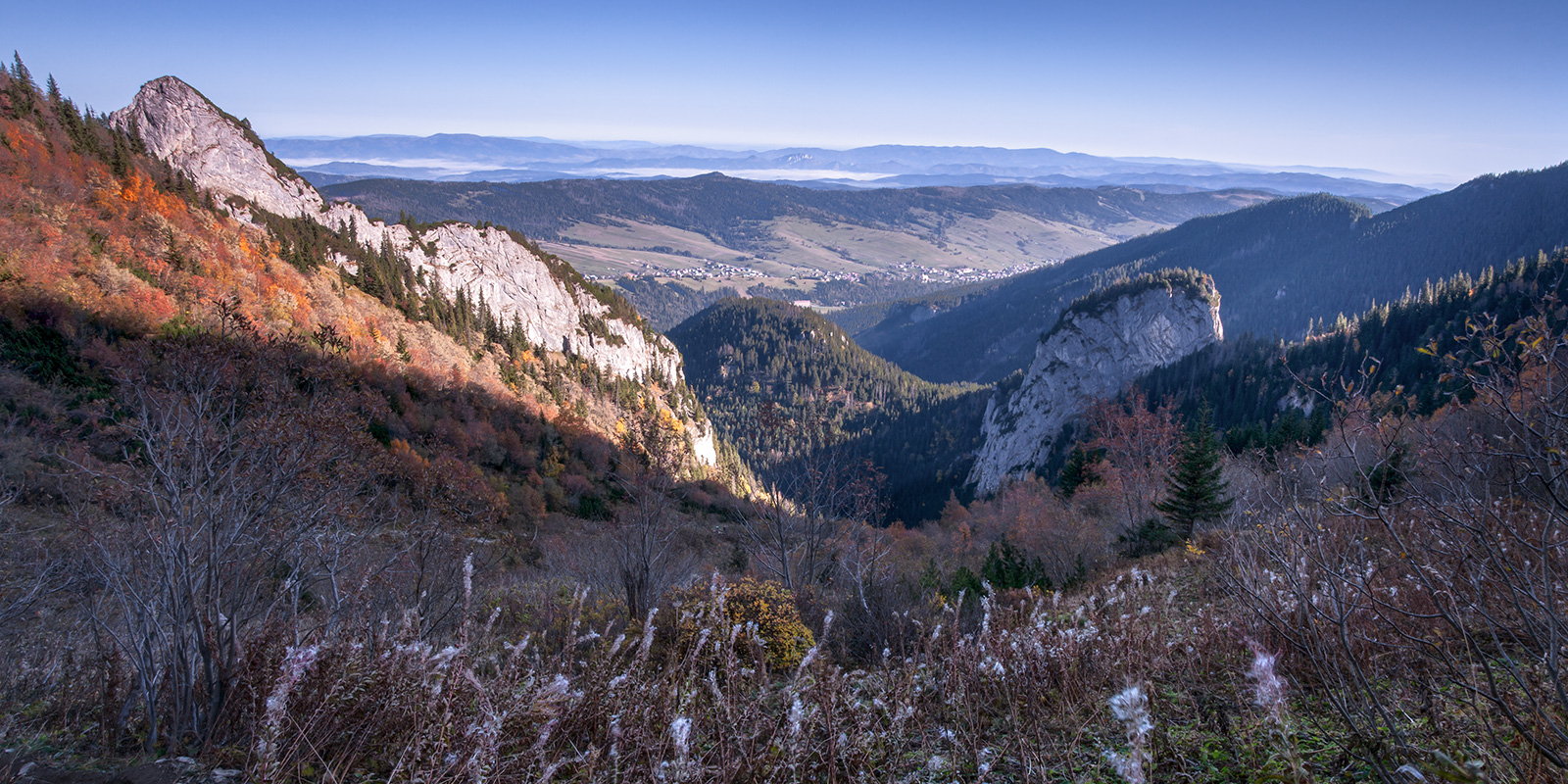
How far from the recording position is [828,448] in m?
19.3

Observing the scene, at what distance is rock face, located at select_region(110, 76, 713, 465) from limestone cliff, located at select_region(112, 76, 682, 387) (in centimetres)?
9

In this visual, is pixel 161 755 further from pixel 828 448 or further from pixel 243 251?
pixel 243 251

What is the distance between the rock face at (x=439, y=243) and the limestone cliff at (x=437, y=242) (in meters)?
0.09

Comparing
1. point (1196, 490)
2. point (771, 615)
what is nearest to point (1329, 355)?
point (1196, 490)

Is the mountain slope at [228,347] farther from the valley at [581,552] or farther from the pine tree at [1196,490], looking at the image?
the pine tree at [1196,490]

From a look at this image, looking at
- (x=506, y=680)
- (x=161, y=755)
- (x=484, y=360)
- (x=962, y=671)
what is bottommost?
(x=484, y=360)

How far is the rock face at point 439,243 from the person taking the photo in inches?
1930

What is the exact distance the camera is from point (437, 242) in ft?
221

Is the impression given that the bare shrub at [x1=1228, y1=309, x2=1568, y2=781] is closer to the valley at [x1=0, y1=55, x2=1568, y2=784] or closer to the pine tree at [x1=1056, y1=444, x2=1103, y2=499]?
the valley at [x1=0, y1=55, x2=1568, y2=784]

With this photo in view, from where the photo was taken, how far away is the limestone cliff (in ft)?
161

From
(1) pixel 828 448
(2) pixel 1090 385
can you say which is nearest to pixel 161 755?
(1) pixel 828 448

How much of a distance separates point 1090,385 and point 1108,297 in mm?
16802

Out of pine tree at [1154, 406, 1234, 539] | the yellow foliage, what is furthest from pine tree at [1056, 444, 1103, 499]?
the yellow foliage

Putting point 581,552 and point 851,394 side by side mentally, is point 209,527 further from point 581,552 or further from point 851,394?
point 851,394
